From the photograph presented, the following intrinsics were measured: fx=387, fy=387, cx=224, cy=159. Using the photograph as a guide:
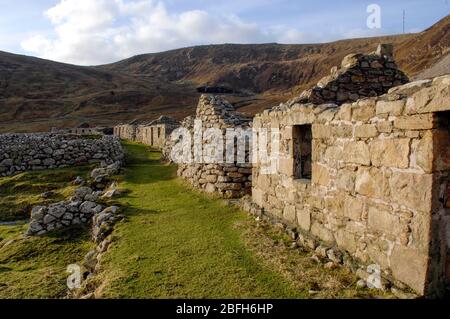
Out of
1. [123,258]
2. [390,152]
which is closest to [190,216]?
[123,258]

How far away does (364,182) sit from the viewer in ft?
18.1

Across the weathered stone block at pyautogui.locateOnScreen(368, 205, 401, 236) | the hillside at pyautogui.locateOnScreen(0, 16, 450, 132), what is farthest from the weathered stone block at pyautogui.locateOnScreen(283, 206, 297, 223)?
the hillside at pyautogui.locateOnScreen(0, 16, 450, 132)

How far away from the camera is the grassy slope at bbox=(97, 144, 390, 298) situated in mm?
5348

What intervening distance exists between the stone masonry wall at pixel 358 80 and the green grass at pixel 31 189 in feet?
28.5

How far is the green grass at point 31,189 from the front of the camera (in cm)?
1194

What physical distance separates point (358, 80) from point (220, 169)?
431cm

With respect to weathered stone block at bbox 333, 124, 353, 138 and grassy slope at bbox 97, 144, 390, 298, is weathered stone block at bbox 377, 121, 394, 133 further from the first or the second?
grassy slope at bbox 97, 144, 390, 298

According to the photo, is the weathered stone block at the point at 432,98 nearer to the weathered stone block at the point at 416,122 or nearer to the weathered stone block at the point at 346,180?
the weathered stone block at the point at 416,122

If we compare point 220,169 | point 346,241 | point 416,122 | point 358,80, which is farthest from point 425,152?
point 220,169

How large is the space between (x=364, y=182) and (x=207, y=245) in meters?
3.10

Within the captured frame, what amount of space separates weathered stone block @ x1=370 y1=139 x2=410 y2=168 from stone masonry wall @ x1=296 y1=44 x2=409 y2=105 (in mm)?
3855

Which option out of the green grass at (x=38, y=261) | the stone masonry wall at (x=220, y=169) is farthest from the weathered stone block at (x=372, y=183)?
the stone masonry wall at (x=220, y=169)

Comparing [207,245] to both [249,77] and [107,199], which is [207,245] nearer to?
[107,199]

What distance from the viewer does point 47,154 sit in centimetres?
1720
